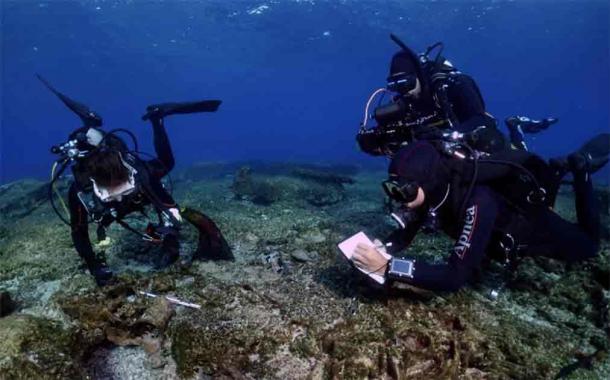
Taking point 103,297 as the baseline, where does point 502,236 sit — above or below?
above

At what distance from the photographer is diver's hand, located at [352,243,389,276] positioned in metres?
3.85

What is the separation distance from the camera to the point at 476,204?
3762 millimetres

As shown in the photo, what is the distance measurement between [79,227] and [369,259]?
3834 mm

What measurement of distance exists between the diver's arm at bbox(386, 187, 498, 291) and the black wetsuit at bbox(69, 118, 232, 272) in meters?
2.89

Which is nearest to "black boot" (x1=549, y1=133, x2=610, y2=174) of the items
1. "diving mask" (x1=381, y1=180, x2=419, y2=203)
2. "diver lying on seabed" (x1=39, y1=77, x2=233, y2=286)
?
"diving mask" (x1=381, y1=180, x2=419, y2=203)

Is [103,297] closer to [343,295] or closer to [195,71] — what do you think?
[343,295]

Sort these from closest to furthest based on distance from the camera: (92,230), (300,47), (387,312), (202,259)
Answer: (387,312)
(202,259)
(92,230)
(300,47)

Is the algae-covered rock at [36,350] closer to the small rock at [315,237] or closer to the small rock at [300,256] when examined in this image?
the small rock at [300,256]

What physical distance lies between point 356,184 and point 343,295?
31.7 feet

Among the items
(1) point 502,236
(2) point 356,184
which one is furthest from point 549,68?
(1) point 502,236

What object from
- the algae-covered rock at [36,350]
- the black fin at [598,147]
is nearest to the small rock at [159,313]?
the algae-covered rock at [36,350]

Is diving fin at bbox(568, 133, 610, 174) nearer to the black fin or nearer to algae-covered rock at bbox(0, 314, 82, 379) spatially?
the black fin

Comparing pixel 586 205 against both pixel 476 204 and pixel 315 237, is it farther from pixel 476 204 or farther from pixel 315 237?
pixel 315 237

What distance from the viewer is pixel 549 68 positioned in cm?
6544
